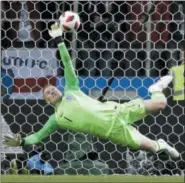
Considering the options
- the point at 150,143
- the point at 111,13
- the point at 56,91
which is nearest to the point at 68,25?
the point at 56,91

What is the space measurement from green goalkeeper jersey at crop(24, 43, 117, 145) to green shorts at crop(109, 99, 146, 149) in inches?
0.6

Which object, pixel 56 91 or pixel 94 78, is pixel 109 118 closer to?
pixel 56 91

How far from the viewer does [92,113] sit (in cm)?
208

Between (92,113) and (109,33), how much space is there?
610mm

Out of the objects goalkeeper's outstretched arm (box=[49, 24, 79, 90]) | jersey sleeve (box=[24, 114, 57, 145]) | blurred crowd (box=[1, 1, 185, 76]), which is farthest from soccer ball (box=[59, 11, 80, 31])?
blurred crowd (box=[1, 1, 185, 76])

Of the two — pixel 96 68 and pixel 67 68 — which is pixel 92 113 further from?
pixel 96 68

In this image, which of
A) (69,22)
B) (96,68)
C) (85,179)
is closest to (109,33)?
(96,68)

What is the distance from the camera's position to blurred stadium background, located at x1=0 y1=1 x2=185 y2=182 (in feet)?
7.87

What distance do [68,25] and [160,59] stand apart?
21.3 inches

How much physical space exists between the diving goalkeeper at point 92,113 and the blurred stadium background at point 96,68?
0.19 m

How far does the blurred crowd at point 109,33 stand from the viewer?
2535 millimetres

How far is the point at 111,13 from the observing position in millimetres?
2604

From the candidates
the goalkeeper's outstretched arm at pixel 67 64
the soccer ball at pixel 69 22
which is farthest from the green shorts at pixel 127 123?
the soccer ball at pixel 69 22

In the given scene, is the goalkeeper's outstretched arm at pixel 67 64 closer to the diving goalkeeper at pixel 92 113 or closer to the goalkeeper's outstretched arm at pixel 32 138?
the diving goalkeeper at pixel 92 113
